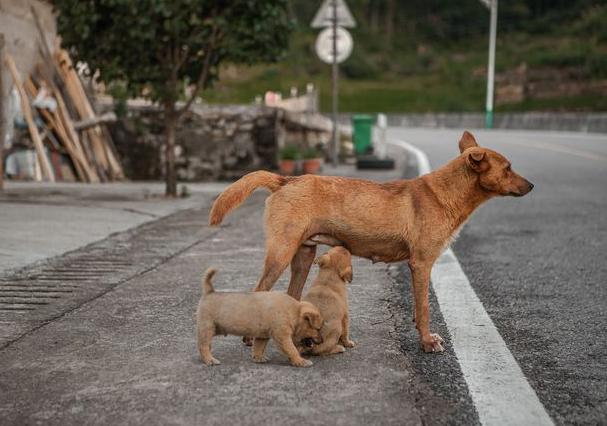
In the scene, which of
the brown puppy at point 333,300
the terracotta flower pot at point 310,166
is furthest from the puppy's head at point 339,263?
the terracotta flower pot at point 310,166

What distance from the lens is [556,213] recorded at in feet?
34.1

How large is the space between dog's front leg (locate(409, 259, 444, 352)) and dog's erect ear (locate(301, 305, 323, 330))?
24.0 inches

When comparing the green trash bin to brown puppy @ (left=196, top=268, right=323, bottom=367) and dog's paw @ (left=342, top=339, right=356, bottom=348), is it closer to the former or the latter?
dog's paw @ (left=342, top=339, right=356, bottom=348)

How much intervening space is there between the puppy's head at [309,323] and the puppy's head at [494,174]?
1.29 m

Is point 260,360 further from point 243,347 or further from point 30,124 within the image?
point 30,124

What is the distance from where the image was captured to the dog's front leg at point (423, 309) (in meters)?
4.32

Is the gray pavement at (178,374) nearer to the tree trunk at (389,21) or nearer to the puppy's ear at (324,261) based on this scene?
the puppy's ear at (324,261)

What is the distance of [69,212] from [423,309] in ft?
22.2

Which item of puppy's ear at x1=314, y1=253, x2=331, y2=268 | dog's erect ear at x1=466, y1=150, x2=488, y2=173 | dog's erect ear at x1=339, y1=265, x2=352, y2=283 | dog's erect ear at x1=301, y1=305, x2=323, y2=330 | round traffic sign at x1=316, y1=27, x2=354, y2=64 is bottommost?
dog's erect ear at x1=301, y1=305, x2=323, y2=330

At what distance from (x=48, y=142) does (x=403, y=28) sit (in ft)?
324

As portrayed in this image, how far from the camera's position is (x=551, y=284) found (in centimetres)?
613

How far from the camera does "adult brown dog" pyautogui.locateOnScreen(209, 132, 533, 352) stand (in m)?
4.39

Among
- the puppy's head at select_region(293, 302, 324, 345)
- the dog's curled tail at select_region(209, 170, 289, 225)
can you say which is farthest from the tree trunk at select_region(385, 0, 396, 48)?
the puppy's head at select_region(293, 302, 324, 345)

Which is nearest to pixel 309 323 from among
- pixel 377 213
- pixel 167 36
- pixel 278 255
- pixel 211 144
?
pixel 278 255
